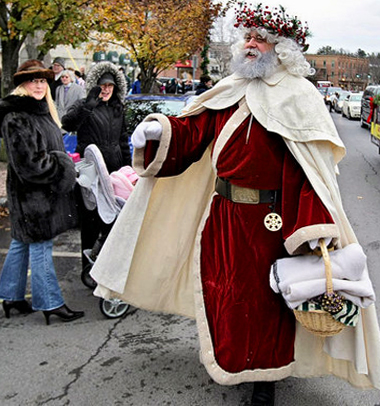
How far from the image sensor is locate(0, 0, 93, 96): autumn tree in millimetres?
7832

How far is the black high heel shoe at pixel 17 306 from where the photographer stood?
14.3 ft

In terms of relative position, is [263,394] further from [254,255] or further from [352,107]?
[352,107]

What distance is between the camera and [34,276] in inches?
163

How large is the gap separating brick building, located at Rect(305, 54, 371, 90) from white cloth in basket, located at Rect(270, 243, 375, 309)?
112m

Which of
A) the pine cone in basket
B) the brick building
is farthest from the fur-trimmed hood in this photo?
the brick building

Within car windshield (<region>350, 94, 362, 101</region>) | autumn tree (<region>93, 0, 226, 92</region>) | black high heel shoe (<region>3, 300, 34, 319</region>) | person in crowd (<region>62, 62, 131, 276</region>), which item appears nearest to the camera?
black high heel shoe (<region>3, 300, 34, 319</region>)

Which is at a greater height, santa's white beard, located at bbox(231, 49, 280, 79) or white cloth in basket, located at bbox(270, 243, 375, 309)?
santa's white beard, located at bbox(231, 49, 280, 79)

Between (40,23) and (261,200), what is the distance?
5971 millimetres

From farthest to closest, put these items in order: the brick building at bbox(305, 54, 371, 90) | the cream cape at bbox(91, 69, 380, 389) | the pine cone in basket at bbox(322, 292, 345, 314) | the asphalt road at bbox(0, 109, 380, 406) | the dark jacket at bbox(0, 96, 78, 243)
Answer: the brick building at bbox(305, 54, 371, 90), the dark jacket at bbox(0, 96, 78, 243), the asphalt road at bbox(0, 109, 380, 406), the cream cape at bbox(91, 69, 380, 389), the pine cone in basket at bbox(322, 292, 345, 314)

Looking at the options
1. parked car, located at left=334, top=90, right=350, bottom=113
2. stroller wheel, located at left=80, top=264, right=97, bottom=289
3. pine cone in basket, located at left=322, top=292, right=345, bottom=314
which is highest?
pine cone in basket, located at left=322, top=292, right=345, bottom=314

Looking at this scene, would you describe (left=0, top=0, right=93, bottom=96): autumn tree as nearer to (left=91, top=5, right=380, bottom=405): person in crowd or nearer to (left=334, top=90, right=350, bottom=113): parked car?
(left=91, top=5, right=380, bottom=405): person in crowd

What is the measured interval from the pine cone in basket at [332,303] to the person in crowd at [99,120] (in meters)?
2.61

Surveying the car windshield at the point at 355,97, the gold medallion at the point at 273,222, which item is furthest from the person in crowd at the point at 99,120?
the car windshield at the point at 355,97

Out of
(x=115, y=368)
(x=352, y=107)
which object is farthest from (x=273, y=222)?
(x=352, y=107)
